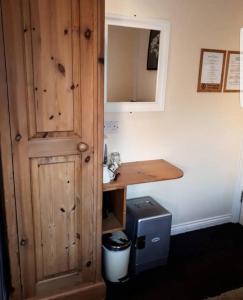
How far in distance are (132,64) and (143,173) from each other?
33.2 inches

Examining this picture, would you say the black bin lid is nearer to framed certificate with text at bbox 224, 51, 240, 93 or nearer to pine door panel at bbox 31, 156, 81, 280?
pine door panel at bbox 31, 156, 81, 280

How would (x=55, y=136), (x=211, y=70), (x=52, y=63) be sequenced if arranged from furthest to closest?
(x=211, y=70) < (x=55, y=136) < (x=52, y=63)

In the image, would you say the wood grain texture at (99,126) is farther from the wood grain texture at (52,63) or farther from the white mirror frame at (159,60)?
the white mirror frame at (159,60)

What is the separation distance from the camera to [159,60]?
2191 millimetres

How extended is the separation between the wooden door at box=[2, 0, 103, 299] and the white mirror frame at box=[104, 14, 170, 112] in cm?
58

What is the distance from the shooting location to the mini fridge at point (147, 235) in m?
2.12

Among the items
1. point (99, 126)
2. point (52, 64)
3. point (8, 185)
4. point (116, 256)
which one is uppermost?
point (52, 64)

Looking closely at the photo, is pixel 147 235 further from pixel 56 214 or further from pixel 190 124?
pixel 190 124

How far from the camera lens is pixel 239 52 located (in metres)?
2.51

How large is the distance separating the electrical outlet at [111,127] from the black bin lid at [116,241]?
78 centimetres

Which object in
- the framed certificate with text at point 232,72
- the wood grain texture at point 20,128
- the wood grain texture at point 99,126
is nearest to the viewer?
the wood grain texture at point 20,128

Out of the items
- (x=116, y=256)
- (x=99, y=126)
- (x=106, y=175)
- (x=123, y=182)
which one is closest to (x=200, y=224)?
(x=116, y=256)

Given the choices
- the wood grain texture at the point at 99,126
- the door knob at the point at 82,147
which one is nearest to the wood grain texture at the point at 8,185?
the door knob at the point at 82,147

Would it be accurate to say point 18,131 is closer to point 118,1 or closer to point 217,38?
point 118,1
